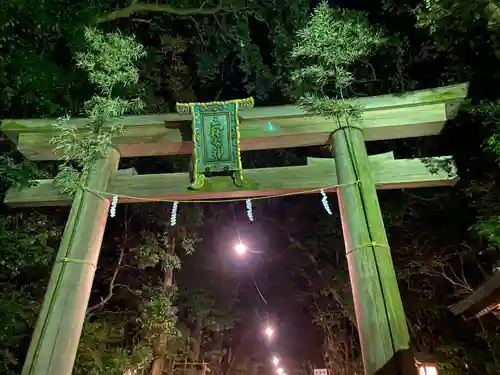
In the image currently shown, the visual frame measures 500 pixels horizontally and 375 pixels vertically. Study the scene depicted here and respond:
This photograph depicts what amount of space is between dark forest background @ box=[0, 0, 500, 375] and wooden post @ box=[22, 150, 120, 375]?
133cm

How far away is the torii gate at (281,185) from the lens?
14.1 feet

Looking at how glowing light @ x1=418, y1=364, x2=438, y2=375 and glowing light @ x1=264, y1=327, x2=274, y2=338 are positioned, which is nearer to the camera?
glowing light @ x1=418, y1=364, x2=438, y2=375

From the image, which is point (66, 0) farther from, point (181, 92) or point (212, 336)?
point (212, 336)

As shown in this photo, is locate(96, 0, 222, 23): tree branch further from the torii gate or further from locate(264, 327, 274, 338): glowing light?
locate(264, 327, 274, 338): glowing light

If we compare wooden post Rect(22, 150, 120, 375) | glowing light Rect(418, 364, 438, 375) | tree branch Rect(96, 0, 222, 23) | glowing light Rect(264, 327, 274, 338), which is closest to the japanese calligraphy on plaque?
wooden post Rect(22, 150, 120, 375)

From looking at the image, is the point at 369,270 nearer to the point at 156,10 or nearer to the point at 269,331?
the point at 156,10

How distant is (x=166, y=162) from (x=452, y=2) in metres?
6.99

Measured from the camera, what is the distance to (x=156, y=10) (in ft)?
28.8

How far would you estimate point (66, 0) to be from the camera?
7.05 metres

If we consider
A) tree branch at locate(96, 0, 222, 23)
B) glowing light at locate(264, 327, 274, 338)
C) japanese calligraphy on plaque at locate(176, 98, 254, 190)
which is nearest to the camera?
japanese calligraphy on plaque at locate(176, 98, 254, 190)

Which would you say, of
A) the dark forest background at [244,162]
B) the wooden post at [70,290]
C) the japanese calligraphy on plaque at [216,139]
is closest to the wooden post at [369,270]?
the japanese calligraphy on plaque at [216,139]

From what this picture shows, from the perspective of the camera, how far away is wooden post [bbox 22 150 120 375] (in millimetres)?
4320

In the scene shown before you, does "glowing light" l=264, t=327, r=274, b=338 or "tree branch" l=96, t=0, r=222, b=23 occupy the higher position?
"tree branch" l=96, t=0, r=222, b=23

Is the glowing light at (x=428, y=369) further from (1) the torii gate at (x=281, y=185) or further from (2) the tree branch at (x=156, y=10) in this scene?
(2) the tree branch at (x=156, y=10)
